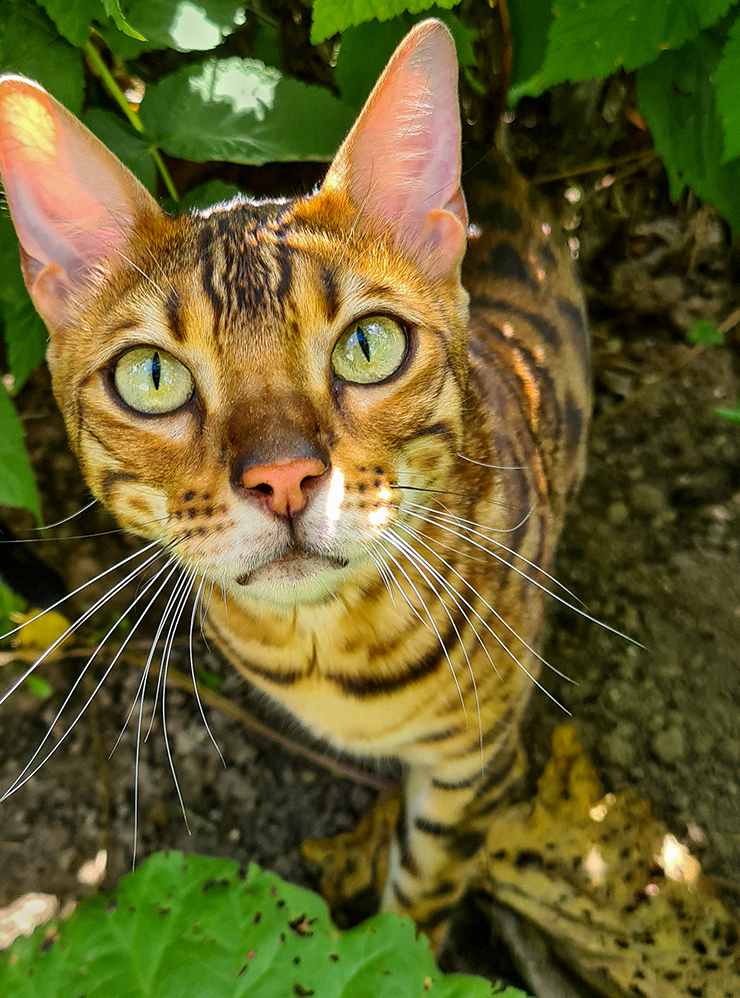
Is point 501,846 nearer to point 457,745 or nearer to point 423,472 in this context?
point 457,745

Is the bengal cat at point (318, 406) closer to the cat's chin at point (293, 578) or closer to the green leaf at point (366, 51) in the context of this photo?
the cat's chin at point (293, 578)

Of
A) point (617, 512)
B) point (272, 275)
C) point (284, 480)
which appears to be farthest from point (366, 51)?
point (617, 512)

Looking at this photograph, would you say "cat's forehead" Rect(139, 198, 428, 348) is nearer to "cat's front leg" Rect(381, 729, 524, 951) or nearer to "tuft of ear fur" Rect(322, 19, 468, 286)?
"tuft of ear fur" Rect(322, 19, 468, 286)

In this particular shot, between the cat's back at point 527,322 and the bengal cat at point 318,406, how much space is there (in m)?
0.16

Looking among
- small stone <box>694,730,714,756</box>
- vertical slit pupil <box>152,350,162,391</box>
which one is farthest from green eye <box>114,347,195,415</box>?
small stone <box>694,730,714,756</box>

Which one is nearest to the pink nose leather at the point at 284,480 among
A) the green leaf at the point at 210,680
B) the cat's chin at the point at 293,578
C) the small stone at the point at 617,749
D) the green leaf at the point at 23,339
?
the cat's chin at the point at 293,578

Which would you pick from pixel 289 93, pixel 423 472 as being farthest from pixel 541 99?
pixel 423 472

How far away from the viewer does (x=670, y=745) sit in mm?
2379

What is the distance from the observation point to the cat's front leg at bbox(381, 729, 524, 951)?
1881 millimetres

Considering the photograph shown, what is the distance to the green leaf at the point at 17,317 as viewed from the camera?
165 centimetres

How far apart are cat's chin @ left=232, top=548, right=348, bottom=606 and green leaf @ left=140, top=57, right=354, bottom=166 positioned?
0.82 m

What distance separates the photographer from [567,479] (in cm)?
240

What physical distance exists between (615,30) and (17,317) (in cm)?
134

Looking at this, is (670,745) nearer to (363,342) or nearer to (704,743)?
(704,743)
